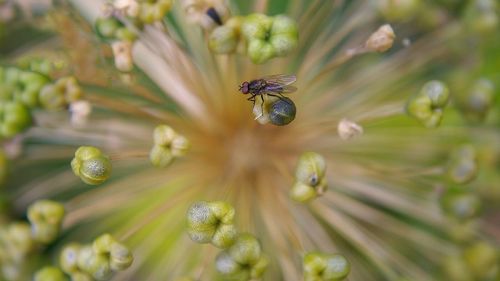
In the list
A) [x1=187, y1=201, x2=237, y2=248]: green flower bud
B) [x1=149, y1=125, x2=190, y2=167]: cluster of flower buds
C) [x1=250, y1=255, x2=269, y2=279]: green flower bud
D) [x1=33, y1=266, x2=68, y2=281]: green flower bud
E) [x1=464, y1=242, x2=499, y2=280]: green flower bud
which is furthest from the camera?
[x1=464, y1=242, x2=499, y2=280]: green flower bud

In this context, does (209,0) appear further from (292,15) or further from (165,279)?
(165,279)

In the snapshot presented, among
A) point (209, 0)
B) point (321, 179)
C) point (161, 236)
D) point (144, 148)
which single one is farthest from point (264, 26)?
point (161, 236)

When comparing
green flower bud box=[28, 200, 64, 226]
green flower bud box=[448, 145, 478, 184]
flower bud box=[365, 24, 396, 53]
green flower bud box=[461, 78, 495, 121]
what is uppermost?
flower bud box=[365, 24, 396, 53]

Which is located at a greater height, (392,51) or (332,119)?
(392,51)

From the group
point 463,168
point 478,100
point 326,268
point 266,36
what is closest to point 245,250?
point 326,268

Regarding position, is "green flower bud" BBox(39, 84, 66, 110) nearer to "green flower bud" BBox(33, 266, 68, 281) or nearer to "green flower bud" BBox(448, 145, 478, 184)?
"green flower bud" BBox(33, 266, 68, 281)

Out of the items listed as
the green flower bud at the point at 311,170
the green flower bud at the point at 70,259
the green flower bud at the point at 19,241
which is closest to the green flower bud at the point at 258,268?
the green flower bud at the point at 311,170

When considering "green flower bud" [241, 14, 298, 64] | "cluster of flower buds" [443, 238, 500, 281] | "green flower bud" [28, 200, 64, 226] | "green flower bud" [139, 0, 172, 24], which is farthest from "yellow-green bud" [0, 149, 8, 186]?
"cluster of flower buds" [443, 238, 500, 281]
